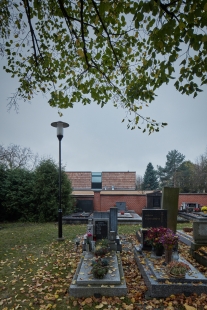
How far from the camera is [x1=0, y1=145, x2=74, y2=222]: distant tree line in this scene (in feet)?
55.0

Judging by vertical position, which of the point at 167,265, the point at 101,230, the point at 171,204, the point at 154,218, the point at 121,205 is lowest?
the point at 121,205

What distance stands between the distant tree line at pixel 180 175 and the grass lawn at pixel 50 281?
30.4 meters

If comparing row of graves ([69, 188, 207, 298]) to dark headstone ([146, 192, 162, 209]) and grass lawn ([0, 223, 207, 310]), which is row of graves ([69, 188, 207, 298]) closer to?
grass lawn ([0, 223, 207, 310])

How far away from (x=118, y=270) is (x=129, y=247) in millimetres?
3382

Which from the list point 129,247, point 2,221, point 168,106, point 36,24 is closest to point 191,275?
point 129,247

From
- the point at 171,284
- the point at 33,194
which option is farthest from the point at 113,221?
the point at 33,194

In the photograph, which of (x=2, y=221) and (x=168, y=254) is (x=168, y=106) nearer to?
(x=168, y=254)

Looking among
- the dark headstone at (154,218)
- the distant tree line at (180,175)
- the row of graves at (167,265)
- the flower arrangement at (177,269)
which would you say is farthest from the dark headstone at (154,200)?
the distant tree line at (180,175)

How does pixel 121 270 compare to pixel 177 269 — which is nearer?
pixel 177 269

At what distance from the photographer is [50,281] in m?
5.62

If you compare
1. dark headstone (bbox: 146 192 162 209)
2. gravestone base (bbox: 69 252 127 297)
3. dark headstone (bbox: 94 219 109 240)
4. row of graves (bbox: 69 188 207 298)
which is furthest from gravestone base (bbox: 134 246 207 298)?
dark headstone (bbox: 146 192 162 209)

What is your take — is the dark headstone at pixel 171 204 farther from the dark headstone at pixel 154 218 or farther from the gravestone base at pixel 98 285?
the gravestone base at pixel 98 285

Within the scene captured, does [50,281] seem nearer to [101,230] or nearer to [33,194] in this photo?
[101,230]

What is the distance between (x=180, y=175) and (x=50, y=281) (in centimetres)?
4020
